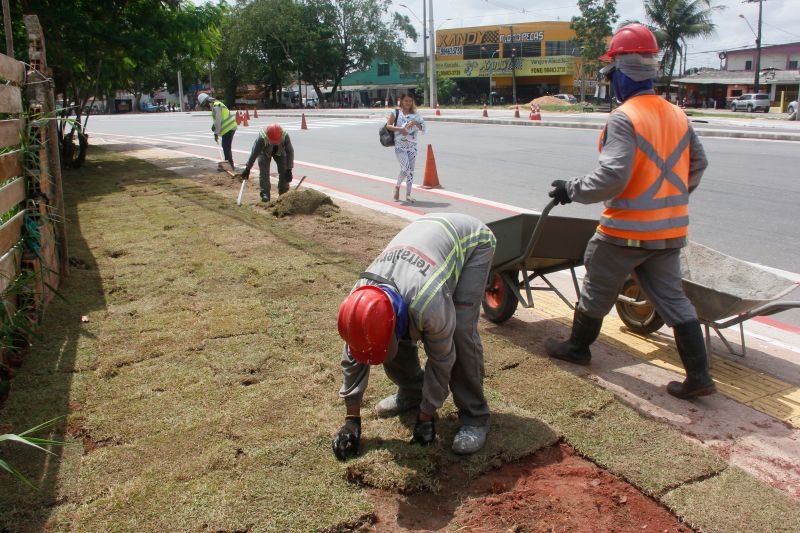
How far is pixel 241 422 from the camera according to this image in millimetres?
3410

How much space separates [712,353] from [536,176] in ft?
24.5

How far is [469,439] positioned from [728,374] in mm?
1833

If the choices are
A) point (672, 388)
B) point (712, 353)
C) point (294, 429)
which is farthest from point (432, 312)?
point (712, 353)

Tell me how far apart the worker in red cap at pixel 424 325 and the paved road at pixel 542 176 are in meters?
3.13

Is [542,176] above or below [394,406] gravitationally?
above

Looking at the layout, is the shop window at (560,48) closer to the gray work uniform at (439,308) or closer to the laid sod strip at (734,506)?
the gray work uniform at (439,308)

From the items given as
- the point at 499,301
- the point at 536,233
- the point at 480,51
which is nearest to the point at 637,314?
the point at 499,301

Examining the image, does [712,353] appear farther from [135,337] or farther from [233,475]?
[135,337]

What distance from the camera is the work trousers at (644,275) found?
3570 millimetres

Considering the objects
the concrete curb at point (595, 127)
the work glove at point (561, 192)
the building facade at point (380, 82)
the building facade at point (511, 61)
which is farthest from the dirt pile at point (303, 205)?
the building facade at point (380, 82)

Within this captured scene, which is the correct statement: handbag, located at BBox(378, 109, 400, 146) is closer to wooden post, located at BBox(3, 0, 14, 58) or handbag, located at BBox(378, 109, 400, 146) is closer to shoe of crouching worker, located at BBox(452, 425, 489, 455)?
wooden post, located at BBox(3, 0, 14, 58)

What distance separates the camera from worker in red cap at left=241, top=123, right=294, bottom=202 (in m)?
9.37

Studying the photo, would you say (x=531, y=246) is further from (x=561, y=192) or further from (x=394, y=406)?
(x=394, y=406)

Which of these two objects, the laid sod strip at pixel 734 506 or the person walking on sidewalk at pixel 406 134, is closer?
the laid sod strip at pixel 734 506
